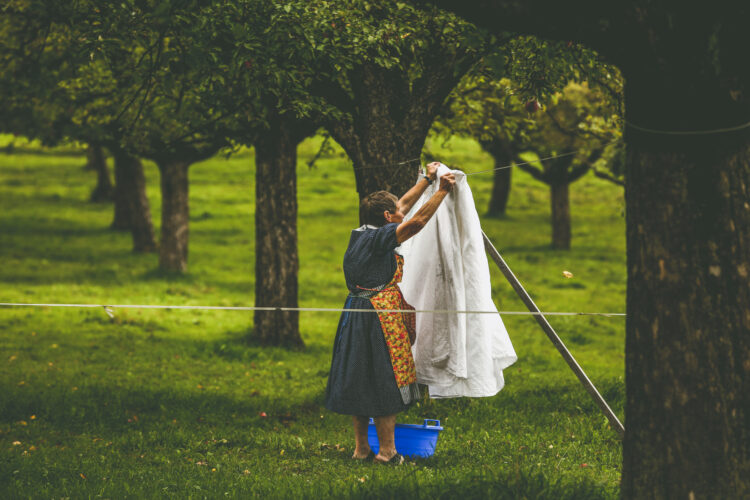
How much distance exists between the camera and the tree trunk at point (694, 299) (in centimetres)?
388

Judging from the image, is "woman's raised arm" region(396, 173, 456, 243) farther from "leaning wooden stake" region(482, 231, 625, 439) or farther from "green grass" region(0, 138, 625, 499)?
"green grass" region(0, 138, 625, 499)

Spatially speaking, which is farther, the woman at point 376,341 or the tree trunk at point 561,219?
the tree trunk at point 561,219

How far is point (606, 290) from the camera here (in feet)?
61.7

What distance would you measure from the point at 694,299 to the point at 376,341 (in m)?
2.50

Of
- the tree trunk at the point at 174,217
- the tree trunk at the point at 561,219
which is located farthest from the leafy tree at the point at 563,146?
the tree trunk at the point at 174,217

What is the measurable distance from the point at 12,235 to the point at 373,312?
22881 millimetres

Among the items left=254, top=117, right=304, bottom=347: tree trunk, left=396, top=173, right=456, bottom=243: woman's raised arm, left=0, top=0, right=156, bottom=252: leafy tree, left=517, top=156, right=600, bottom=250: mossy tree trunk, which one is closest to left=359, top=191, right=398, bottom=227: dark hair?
left=396, top=173, right=456, bottom=243: woman's raised arm

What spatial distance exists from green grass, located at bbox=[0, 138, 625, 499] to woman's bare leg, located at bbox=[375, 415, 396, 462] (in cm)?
15

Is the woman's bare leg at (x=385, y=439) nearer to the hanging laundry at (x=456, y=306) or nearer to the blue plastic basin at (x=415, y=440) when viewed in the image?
the blue plastic basin at (x=415, y=440)

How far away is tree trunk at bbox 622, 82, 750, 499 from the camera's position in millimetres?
3879

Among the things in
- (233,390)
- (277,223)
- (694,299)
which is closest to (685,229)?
(694,299)

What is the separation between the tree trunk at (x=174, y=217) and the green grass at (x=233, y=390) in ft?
1.85

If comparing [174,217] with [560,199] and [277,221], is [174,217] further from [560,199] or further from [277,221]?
[560,199]

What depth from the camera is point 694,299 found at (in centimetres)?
390
